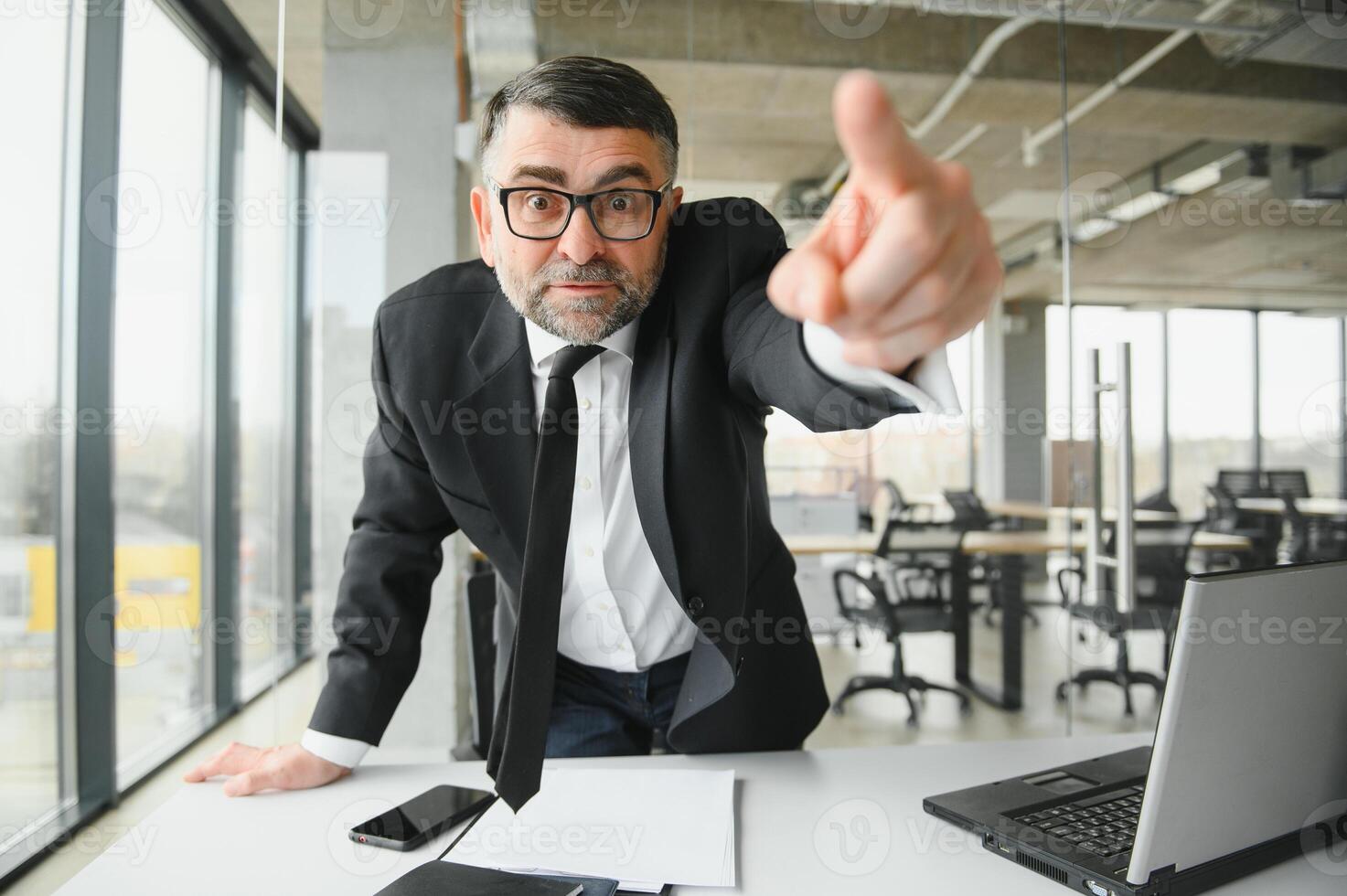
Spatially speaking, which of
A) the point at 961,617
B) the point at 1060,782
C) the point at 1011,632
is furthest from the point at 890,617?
the point at 1060,782

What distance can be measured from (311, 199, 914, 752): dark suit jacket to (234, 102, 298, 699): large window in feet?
11.4

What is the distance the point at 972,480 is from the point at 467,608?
2.30 metres

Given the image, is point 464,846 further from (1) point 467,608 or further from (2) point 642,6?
(2) point 642,6

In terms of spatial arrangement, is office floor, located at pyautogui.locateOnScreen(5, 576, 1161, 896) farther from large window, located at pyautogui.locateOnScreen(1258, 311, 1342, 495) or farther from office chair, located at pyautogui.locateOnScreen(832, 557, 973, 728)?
large window, located at pyautogui.locateOnScreen(1258, 311, 1342, 495)

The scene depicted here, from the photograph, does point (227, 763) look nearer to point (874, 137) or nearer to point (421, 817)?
point (421, 817)

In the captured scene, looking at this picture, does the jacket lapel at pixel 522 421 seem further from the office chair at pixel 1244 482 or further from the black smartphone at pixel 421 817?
the office chair at pixel 1244 482

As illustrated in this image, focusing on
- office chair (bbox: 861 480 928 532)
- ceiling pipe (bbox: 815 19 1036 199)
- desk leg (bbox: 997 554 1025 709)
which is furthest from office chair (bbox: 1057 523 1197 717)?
ceiling pipe (bbox: 815 19 1036 199)

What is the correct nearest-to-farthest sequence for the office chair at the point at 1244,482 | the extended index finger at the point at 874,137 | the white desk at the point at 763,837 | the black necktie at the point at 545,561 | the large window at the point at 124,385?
the extended index finger at the point at 874,137 < the white desk at the point at 763,837 < the black necktie at the point at 545,561 < the large window at the point at 124,385 < the office chair at the point at 1244,482

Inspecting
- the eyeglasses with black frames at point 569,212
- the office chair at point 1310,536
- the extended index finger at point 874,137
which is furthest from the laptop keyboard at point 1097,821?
the office chair at point 1310,536

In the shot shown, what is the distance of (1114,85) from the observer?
3.28 metres

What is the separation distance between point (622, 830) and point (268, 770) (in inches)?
19.5

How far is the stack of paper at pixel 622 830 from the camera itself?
875mm

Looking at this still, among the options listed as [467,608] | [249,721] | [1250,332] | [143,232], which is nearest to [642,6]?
[143,232]

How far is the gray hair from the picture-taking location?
1.14 metres
